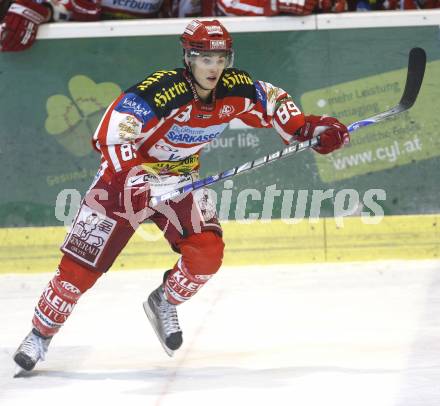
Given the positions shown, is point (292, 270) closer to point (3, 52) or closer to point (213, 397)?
point (3, 52)

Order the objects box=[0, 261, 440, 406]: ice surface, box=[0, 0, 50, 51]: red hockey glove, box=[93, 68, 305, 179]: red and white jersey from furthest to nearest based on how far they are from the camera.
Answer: box=[0, 0, 50, 51]: red hockey glove
box=[93, 68, 305, 179]: red and white jersey
box=[0, 261, 440, 406]: ice surface

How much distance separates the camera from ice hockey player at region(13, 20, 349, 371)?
3.87 m

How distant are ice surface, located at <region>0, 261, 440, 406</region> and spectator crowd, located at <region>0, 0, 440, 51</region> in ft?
4.07

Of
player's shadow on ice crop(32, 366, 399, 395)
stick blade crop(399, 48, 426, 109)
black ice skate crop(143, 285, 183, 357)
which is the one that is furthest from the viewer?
stick blade crop(399, 48, 426, 109)

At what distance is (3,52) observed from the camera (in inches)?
228

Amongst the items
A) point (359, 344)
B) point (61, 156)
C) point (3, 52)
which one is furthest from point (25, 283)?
point (359, 344)

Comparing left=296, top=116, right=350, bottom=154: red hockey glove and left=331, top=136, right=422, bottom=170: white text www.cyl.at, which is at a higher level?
left=296, top=116, right=350, bottom=154: red hockey glove

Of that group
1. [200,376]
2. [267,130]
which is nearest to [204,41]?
[200,376]

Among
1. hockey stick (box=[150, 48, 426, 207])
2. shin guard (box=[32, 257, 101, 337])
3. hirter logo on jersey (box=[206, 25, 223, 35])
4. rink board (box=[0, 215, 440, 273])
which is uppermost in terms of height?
hirter logo on jersey (box=[206, 25, 223, 35])

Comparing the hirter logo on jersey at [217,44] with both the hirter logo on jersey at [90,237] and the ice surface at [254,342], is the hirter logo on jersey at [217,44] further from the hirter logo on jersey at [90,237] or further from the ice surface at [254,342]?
the ice surface at [254,342]

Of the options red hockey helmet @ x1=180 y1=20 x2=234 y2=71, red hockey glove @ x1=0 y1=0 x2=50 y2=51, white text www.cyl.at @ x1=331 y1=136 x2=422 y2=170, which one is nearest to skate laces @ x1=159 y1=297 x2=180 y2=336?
red hockey helmet @ x1=180 y1=20 x2=234 y2=71

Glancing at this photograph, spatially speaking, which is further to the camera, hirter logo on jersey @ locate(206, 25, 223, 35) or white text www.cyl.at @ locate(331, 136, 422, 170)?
white text www.cyl.at @ locate(331, 136, 422, 170)

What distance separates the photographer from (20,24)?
18.7 ft

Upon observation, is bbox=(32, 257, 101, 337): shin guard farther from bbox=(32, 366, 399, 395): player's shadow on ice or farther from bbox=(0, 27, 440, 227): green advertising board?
bbox=(0, 27, 440, 227): green advertising board
